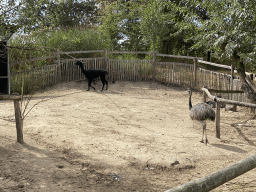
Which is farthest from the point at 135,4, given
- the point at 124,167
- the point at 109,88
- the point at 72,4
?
the point at 124,167

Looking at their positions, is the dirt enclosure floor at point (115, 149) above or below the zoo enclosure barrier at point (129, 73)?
below

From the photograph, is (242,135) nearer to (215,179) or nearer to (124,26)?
(215,179)

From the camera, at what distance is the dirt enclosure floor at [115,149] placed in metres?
3.90

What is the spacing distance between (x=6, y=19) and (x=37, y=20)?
0.50 metres

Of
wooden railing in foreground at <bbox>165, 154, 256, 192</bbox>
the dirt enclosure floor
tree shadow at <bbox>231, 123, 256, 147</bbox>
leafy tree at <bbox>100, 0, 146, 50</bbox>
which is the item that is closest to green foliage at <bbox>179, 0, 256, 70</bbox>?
tree shadow at <bbox>231, 123, 256, 147</bbox>

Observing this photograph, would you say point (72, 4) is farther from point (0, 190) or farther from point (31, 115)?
point (0, 190)

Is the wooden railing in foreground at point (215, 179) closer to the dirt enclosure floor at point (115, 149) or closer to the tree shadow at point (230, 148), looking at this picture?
the dirt enclosure floor at point (115, 149)

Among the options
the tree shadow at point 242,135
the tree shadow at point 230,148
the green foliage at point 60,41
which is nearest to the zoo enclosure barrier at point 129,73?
the green foliage at point 60,41

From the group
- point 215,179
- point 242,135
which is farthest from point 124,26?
point 215,179

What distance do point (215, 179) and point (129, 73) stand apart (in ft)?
38.3

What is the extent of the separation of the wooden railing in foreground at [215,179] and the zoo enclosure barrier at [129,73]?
7.50m

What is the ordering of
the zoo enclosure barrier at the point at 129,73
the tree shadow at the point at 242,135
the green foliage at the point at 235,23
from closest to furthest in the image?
the tree shadow at the point at 242,135
the green foliage at the point at 235,23
the zoo enclosure barrier at the point at 129,73

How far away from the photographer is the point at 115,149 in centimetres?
505

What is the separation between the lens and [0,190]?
3.42 m
